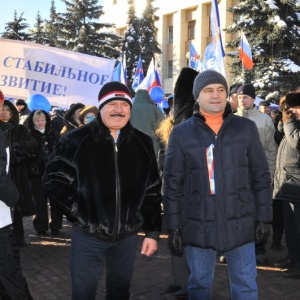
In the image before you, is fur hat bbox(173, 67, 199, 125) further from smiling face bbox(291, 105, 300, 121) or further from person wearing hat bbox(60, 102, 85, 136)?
person wearing hat bbox(60, 102, 85, 136)

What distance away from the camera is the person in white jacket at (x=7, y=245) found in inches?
126

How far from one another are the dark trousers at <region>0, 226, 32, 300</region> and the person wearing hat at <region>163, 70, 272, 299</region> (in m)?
1.24

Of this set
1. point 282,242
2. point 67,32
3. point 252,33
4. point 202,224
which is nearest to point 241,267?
point 202,224

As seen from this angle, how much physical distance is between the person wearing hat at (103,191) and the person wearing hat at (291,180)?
2.43 meters

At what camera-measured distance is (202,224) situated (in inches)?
118

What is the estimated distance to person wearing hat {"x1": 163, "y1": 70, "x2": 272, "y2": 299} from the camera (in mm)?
2969

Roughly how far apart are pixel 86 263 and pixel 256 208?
4.08ft

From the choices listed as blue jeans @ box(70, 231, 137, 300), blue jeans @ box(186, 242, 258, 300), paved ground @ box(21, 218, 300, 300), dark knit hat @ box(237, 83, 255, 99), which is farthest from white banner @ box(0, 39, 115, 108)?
blue jeans @ box(186, 242, 258, 300)

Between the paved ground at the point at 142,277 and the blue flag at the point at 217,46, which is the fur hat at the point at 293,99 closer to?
the paved ground at the point at 142,277

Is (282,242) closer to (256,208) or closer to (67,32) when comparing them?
(256,208)

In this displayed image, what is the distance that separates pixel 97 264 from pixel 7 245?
82 centimetres

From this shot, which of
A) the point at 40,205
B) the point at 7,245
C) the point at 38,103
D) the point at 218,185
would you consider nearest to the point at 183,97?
the point at 218,185

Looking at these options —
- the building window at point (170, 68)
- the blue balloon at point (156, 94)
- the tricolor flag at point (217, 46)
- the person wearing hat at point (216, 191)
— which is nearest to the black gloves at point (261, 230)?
the person wearing hat at point (216, 191)

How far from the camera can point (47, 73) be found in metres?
7.80
